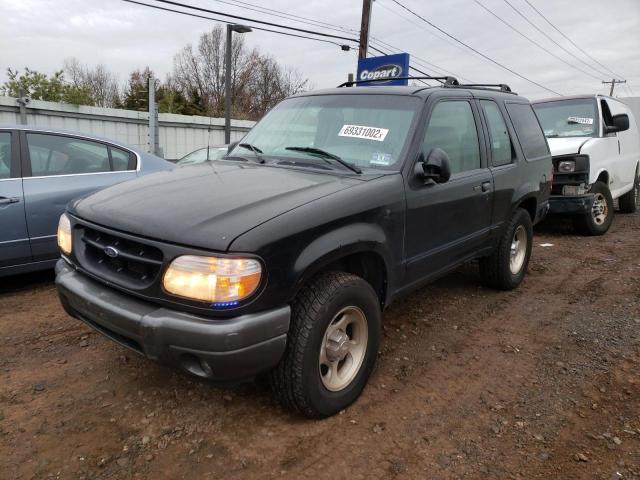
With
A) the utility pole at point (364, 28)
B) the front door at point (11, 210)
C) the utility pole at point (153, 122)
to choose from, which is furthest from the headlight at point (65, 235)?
the utility pole at point (364, 28)

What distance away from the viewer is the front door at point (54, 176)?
4.39 metres

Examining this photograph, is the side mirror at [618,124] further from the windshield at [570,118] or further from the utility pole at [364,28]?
the utility pole at [364,28]

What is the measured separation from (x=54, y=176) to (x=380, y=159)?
128 inches

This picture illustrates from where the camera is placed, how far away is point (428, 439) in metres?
2.56

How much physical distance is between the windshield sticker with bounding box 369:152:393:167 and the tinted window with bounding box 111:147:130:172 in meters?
3.14

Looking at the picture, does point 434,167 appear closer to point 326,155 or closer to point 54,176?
point 326,155

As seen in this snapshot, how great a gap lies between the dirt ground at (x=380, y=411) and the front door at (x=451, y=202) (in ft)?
2.31

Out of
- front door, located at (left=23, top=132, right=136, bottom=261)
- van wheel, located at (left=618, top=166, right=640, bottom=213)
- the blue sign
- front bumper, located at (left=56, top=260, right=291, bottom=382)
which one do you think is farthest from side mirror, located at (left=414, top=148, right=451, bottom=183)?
the blue sign

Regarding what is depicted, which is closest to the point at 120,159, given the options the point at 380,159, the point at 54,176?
the point at 54,176

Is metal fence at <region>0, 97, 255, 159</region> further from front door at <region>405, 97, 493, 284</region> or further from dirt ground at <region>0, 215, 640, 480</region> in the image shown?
front door at <region>405, 97, 493, 284</region>

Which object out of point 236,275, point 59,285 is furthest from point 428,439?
point 59,285

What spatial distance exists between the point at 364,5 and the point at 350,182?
16.5m

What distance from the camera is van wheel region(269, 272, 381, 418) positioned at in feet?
7.98

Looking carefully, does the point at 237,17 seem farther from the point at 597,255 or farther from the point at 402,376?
the point at 402,376
